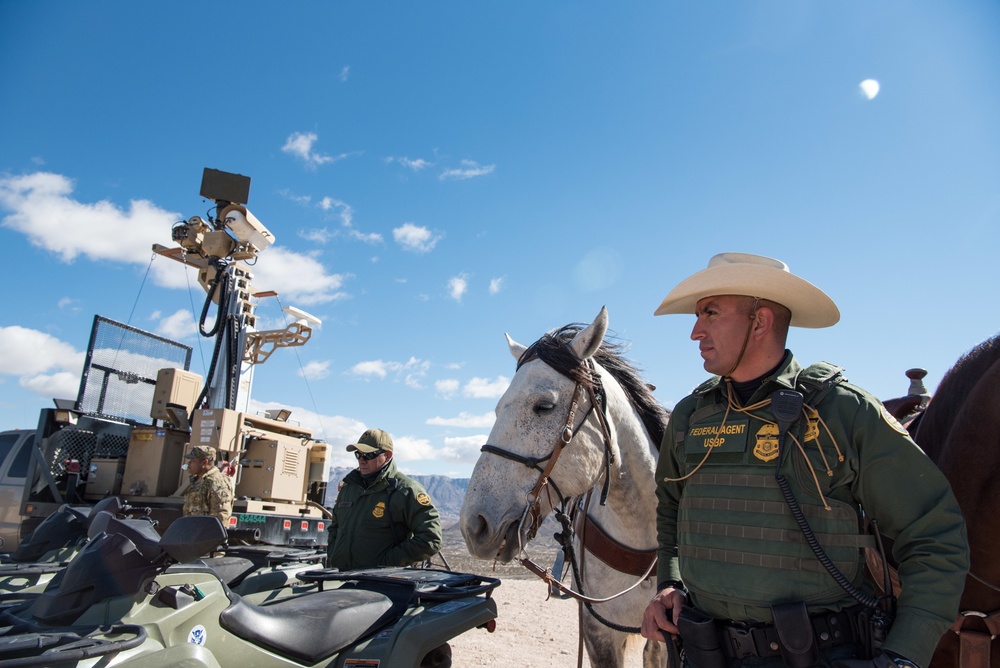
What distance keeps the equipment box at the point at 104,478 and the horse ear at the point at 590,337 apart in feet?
30.4

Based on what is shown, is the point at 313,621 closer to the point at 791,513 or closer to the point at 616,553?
the point at 616,553

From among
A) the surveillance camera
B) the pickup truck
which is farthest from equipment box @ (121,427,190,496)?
the surveillance camera

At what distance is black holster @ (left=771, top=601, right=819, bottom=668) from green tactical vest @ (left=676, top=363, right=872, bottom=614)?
0.07 metres

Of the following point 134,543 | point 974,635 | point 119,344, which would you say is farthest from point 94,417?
point 974,635

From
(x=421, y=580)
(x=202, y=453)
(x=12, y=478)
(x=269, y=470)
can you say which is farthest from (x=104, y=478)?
(x=421, y=580)

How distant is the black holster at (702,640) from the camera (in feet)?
5.88

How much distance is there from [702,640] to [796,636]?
0.87ft

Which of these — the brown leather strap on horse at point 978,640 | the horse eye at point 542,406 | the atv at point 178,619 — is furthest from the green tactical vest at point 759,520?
the atv at point 178,619

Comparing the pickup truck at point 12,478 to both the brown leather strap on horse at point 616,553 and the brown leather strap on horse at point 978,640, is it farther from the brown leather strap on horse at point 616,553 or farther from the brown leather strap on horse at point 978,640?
the brown leather strap on horse at point 978,640

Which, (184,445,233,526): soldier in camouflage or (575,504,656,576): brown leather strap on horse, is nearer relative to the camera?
(575,504,656,576): brown leather strap on horse

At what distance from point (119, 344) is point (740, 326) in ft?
39.5

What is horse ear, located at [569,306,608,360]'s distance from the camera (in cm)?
316

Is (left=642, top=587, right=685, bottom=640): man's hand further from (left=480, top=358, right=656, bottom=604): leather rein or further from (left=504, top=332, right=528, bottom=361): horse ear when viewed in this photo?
(left=504, top=332, right=528, bottom=361): horse ear

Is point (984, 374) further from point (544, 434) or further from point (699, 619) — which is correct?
point (544, 434)
